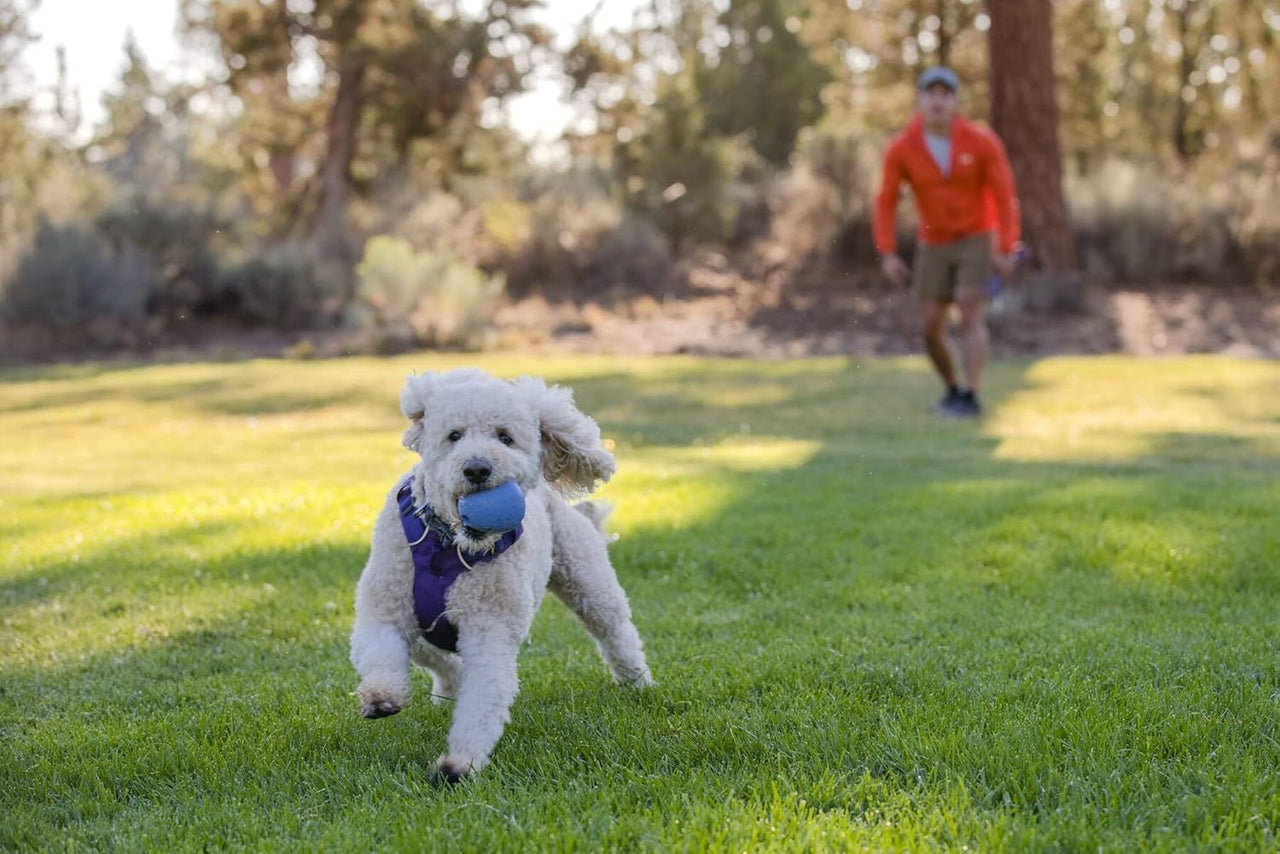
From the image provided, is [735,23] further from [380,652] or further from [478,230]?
[380,652]

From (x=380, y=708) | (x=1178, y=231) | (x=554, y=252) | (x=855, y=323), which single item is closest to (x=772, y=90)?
(x=554, y=252)

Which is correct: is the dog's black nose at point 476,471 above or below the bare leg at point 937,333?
above

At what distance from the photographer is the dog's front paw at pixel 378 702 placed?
3459 mm

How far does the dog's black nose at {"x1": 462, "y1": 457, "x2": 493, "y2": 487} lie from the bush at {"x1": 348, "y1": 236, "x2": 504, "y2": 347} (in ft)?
47.6

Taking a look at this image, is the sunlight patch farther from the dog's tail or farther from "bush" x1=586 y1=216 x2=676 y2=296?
"bush" x1=586 y1=216 x2=676 y2=296

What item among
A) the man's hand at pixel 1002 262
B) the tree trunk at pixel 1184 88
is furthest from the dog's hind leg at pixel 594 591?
the tree trunk at pixel 1184 88

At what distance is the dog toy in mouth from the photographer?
137 inches

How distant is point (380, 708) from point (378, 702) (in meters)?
0.02

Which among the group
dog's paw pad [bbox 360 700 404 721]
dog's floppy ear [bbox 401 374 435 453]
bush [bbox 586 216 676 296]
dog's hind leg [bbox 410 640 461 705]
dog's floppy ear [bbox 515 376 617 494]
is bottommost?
bush [bbox 586 216 676 296]

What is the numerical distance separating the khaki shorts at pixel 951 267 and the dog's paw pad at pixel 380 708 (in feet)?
26.9

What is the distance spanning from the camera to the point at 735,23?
42719 millimetres

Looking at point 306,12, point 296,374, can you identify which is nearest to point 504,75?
point 306,12

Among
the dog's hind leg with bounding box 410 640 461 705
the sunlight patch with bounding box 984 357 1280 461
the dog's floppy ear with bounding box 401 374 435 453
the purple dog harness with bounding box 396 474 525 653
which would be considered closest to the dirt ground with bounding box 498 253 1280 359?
the sunlight patch with bounding box 984 357 1280 461

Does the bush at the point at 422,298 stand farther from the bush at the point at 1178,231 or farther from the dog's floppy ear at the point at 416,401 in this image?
the dog's floppy ear at the point at 416,401
